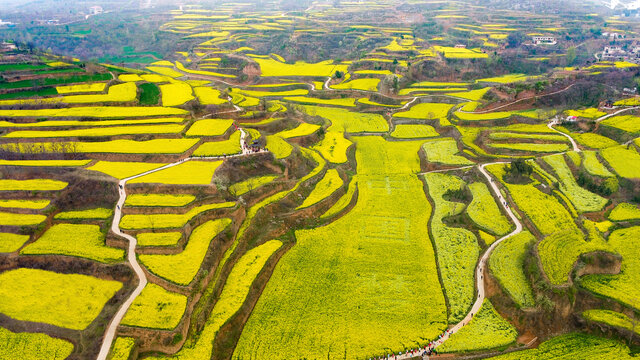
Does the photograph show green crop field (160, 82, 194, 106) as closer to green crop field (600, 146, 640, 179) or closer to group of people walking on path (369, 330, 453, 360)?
group of people walking on path (369, 330, 453, 360)

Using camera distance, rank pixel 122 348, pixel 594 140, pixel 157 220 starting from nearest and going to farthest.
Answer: pixel 122 348 < pixel 157 220 < pixel 594 140

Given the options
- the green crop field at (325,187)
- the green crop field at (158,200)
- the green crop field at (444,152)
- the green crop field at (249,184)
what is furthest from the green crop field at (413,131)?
the green crop field at (158,200)

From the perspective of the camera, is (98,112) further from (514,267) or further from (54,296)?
(514,267)

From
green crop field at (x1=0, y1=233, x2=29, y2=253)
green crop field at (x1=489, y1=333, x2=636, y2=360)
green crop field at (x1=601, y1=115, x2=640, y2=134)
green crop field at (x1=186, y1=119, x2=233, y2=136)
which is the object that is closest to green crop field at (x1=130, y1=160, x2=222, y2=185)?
green crop field at (x1=186, y1=119, x2=233, y2=136)

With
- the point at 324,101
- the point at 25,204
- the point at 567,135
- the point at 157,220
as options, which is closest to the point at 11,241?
the point at 25,204

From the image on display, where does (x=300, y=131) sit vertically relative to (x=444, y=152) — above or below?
above

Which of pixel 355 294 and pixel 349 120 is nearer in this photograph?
pixel 355 294

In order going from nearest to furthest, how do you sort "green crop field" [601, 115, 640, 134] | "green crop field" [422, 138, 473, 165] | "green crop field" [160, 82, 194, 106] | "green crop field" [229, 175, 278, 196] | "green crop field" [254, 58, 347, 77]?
"green crop field" [229, 175, 278, 196] < "green crop field" [422, 138, 473, 165] < "green crop field" [601, 115, 640, 134] < "green crop field" [160, 82, 194, 106] < "green crop field" [254, 58, 347, 77]
